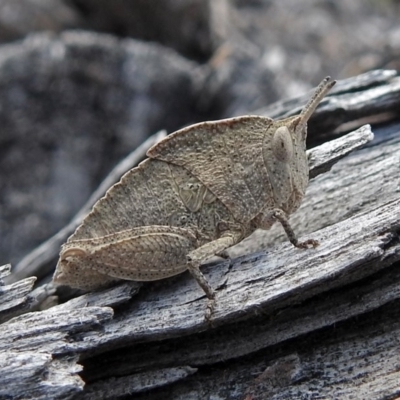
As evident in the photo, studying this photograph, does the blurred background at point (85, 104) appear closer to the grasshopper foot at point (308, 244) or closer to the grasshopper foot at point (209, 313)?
the grasshopper foot at point (308, 244)

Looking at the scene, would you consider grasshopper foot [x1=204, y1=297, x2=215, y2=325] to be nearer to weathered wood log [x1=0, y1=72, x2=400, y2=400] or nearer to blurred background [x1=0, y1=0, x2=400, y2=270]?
weathered wood log [x1=0, y1=72, x2=400, y2=400]

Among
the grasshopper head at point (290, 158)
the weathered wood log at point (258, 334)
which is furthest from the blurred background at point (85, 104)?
the weathered wood log at point (258, 334)

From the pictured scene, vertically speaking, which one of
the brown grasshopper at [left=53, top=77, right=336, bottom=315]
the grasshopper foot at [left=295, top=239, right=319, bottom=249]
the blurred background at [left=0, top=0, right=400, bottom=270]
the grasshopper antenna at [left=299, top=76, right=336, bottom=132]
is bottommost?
the grasshopper foot at [left=295, top=239, right=319, bottom=249]

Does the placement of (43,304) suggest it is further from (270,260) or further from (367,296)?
(367,296)

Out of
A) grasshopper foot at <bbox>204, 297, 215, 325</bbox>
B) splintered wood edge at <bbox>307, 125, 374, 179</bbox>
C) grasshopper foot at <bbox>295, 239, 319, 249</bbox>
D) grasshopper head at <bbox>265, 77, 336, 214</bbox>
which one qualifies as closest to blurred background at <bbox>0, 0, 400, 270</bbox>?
splintered wood edge at <bbox>307, 125, 374, 179</bbox>

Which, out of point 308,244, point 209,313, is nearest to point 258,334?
point 209,313
